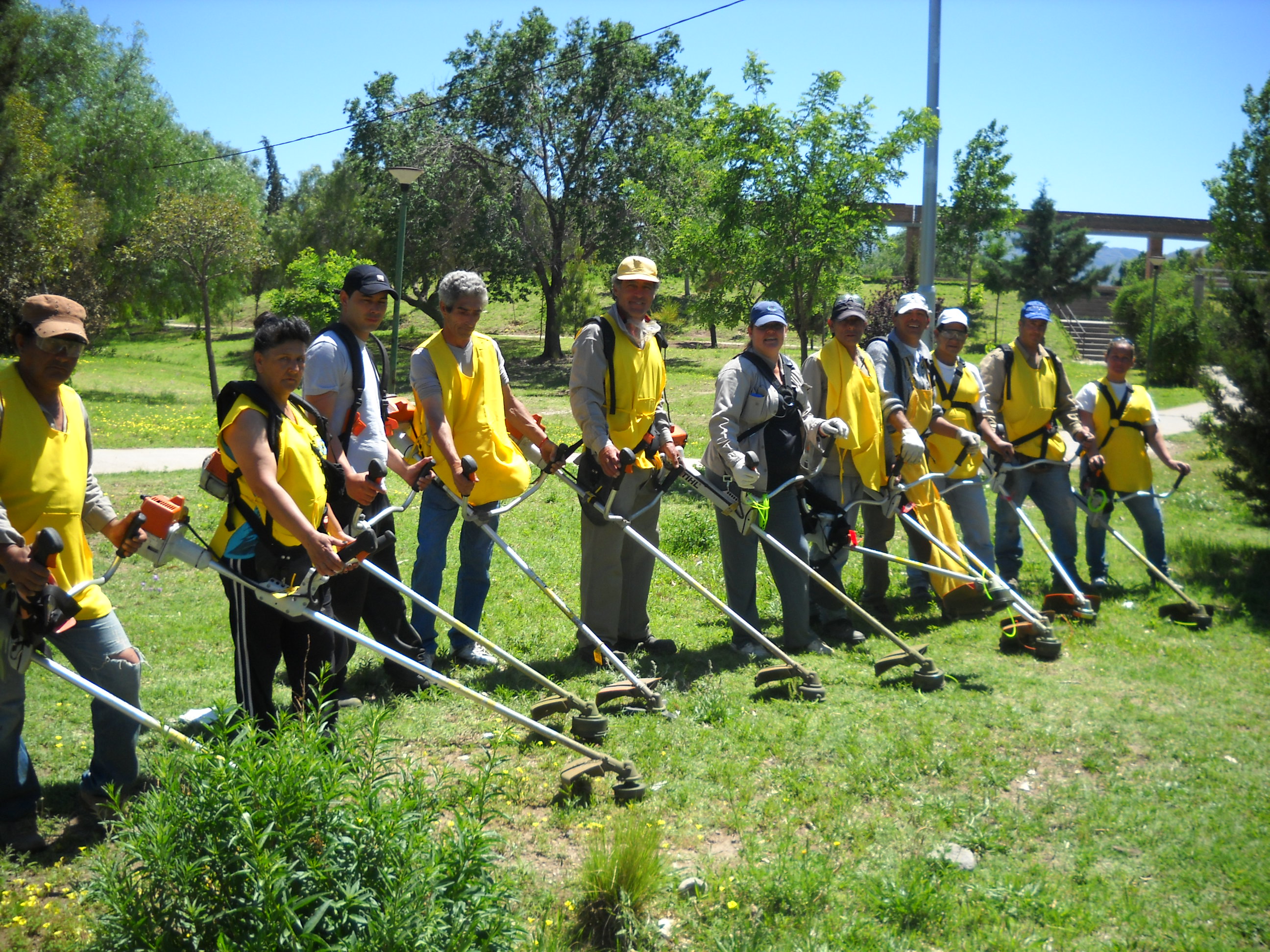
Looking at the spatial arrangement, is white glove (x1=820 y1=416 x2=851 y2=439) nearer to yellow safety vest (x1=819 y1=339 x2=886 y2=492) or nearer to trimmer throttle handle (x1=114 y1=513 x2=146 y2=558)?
yellow safety vest (x1=819 y1=339 x2=886 y2=492)

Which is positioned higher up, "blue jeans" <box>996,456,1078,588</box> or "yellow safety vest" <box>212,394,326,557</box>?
"yellow safety vest" <box>212,394,326,557</box>

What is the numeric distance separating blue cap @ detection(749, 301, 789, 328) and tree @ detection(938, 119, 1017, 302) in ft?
104

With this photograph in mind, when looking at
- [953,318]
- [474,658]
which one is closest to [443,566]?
[474,658]

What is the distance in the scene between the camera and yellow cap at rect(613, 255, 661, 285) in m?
5.93

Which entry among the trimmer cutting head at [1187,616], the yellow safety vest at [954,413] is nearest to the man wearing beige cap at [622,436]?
the yellow safety vest at [954,413]

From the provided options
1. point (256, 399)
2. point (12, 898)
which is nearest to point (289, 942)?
point (12, 898)

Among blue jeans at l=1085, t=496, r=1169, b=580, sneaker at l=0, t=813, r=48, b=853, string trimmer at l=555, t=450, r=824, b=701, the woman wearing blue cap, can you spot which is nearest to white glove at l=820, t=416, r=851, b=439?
the woman wearing blue cap

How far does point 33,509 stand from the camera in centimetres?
370

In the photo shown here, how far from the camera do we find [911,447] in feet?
21.9

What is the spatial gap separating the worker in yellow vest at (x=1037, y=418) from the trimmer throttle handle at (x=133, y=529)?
20.5 ft

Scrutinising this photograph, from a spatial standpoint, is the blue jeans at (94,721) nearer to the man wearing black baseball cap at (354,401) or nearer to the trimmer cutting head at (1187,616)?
the man wearing black baseball cap at (354,401)

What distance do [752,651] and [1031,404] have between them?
3319 mm

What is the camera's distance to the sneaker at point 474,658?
596 cm

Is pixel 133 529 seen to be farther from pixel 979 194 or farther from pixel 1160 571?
pixel 979 194
